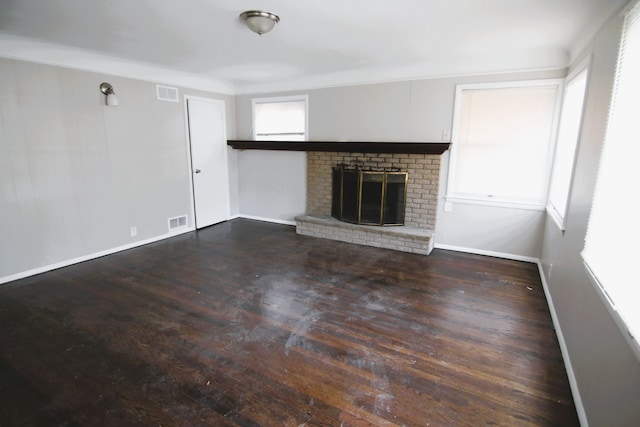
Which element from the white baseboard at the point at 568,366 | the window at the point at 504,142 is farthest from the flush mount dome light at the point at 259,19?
the white baseboard at the point at 568,366

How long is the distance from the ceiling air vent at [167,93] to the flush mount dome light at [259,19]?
2504 millimetres

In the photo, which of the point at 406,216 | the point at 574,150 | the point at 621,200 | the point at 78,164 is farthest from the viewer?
the point at 406,216

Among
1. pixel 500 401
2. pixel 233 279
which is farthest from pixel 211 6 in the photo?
pixel 500 401

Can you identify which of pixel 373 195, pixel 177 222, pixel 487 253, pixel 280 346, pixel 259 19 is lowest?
pixel 280 346

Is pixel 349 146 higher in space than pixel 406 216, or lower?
higher

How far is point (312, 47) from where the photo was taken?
3.45 m

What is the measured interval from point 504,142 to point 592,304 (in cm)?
260

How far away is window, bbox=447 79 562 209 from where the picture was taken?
3.71 metres

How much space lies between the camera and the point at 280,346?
236 cm

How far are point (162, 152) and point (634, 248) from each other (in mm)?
5038

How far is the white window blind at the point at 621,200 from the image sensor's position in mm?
1346

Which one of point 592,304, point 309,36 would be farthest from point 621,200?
point 309,36

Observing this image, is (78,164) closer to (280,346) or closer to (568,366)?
(280,346)

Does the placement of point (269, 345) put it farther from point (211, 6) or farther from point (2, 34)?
point (2, 34)
